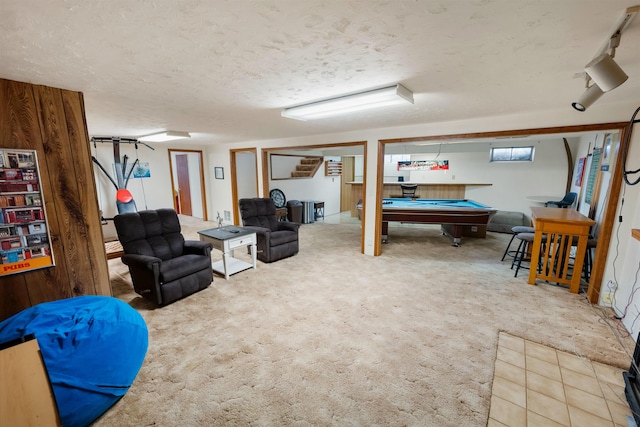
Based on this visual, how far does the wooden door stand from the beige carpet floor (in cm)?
449

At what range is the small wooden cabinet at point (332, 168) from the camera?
820cm

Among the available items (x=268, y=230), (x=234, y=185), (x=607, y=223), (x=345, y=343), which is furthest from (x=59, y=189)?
(x=607, y=223)

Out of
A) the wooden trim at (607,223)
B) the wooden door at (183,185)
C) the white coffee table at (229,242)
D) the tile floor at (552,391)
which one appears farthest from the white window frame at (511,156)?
the wooden door at (183,185)

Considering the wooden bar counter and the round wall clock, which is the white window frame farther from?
the round wall clock

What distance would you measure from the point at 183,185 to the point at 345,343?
25.8 feet

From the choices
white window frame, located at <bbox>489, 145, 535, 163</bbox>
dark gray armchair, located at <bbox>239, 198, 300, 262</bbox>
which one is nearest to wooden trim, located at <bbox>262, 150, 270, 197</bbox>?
dark gray armchair, located at <bbox>239, 198, 300, 262</bbox>

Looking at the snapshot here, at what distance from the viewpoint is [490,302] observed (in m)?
2.94

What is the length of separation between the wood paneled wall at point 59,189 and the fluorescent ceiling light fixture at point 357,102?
1812 millimetres

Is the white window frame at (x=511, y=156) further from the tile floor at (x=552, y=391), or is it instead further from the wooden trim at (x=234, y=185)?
the wooden trim at (x=234, y=185)

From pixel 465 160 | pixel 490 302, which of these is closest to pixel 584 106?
pixel 490 302

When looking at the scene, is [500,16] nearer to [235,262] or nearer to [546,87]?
[546,87]

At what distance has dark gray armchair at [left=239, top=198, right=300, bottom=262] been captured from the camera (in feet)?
13.5

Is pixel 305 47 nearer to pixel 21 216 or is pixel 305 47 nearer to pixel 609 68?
pixel 609 68

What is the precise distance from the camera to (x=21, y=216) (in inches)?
72.1
